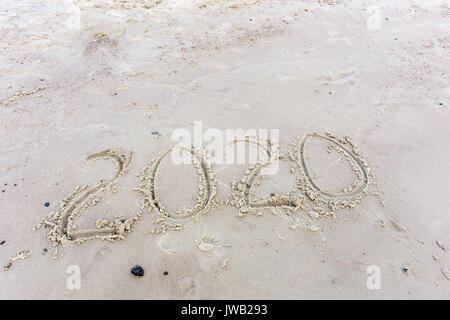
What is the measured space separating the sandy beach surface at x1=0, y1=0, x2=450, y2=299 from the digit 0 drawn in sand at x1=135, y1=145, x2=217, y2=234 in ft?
0.09

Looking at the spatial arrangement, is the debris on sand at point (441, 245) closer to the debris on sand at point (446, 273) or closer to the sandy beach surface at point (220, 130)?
the sandy beach surface at point (220, 130)

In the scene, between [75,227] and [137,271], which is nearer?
[137,271]

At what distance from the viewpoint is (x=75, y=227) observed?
2516 millimetres

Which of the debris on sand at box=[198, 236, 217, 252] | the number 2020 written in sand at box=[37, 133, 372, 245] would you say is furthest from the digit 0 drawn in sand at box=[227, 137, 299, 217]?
the debris on sand at box=[198, 236, 217, 252]

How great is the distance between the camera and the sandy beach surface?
2.27 m

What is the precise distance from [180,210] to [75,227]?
0.97 metres

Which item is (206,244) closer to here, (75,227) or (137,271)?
(137,271)

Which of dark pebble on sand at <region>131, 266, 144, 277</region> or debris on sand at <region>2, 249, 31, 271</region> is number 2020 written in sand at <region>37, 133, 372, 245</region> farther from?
dark pebble on sand at <region>131, 266, 144, 277</region>

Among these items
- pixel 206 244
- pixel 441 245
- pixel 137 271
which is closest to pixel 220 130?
pixel 206 244

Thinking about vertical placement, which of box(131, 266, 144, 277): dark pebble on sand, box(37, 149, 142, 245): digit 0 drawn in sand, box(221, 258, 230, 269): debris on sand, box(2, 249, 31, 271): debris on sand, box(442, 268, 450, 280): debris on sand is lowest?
box(442, 268, 450, 280): debris on sand

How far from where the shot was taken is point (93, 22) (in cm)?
519

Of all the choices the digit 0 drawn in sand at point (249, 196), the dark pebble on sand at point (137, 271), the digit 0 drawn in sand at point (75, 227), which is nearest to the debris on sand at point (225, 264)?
the digit 0 drawn in sand at point (249, 196)
